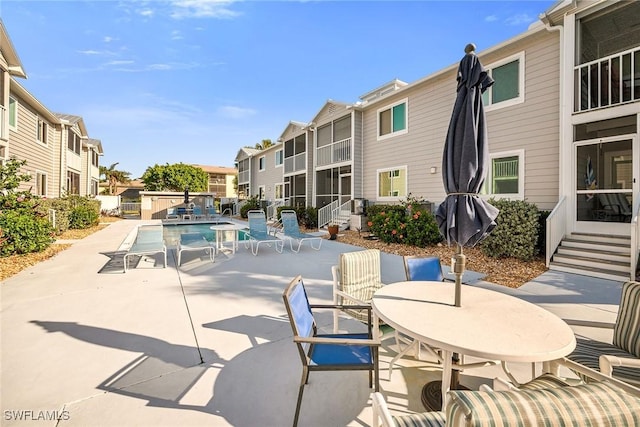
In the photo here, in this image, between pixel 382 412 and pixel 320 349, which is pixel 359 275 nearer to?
pixel 320 349

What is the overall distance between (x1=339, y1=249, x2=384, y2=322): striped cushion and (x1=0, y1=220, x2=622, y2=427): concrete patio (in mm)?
698

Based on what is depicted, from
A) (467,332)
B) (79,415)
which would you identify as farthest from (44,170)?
(467,332)

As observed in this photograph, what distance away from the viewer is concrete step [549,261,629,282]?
5814 mm

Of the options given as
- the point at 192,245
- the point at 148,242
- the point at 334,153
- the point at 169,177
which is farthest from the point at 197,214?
the point at 192,245

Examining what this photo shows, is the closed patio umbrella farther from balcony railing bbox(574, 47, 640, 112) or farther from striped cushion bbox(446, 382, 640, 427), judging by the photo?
balcony railing bbox(574, 47, 640, 112)

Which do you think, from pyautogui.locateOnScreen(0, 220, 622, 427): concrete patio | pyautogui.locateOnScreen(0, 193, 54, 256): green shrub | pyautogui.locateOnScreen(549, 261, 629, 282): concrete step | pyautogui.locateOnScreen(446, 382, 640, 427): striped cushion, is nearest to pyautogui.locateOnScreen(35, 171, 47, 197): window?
pyautogui.locateOnScreen(0, 193, 54, 256): green shrub

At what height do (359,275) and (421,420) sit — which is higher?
(359,275)

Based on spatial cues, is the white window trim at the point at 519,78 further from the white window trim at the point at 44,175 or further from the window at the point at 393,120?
the white window trim at the point at 44,175

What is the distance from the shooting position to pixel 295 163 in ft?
66.1

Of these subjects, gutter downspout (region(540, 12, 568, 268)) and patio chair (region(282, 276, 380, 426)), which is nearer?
patio chair (region(282, 276, 380, 426))

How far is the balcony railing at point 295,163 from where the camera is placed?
63.9 ft

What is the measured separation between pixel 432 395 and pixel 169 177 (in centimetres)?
4123

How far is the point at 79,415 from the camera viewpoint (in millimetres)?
2262

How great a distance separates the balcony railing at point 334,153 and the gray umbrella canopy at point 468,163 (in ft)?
41.8
